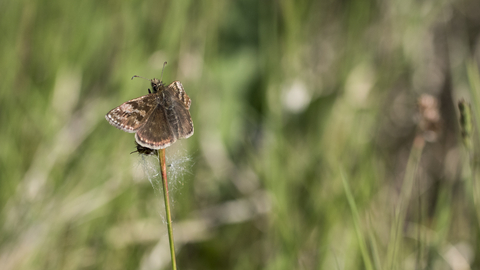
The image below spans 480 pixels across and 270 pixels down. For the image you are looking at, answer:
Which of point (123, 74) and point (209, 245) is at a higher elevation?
point (123, 74)

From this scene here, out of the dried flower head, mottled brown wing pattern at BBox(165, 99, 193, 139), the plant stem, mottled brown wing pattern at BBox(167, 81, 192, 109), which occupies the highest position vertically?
mottled brown wing pattern at BBox(167, 81, 192, 109)

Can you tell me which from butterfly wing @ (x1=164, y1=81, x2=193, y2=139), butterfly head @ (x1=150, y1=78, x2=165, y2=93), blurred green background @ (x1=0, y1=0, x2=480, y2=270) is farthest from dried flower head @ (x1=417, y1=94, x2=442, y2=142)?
butterfly head @ (x1=150, y1=78, x2=165, y2=93)

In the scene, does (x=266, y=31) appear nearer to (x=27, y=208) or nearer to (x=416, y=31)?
(x=416, y=31)

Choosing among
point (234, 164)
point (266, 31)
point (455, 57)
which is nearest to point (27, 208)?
point (234, 164)

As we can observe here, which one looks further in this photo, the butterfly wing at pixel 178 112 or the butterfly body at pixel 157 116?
the butterfly wing at pixel 178 112

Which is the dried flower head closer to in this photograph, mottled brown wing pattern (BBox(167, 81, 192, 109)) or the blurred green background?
the blurred green background

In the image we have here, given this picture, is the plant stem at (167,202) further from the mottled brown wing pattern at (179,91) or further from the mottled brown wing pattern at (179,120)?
the mottled brown wing pattern at (179,91)

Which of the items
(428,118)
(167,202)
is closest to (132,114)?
(167,202)

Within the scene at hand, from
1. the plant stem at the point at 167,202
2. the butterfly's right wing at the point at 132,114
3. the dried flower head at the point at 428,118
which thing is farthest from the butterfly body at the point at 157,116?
the dried flower head at the point at 428,118
